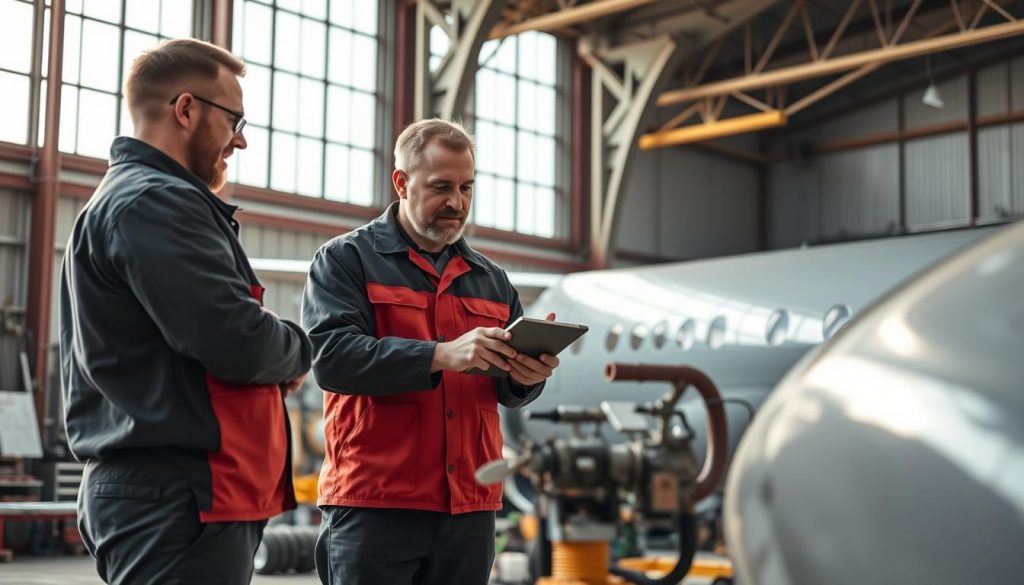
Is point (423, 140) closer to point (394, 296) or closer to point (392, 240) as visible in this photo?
point (392, 240)

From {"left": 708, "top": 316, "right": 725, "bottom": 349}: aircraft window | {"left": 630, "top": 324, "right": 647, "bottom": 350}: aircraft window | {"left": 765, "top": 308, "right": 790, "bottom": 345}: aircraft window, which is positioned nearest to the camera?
{"left": 765, "top": 308, "right": 790, "bottom": 345}: aircraft window

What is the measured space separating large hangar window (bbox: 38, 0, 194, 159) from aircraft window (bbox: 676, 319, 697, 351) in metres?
7.71

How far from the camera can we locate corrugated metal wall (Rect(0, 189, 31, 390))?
14.9 meters

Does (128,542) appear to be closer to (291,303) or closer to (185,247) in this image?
(185,247)

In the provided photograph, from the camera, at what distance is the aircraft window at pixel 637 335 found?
39.9 feet

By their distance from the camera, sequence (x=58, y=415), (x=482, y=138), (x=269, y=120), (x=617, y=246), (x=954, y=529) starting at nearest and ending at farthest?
(x=954, y=529) → (x=58, y=415) → (x=269, y=120) → (x=482, y=138) → (x=617, y=246)

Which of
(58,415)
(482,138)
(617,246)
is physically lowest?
(58,415)

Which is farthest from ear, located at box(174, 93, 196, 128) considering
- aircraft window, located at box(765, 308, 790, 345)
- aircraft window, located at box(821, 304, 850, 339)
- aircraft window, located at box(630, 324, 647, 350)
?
aircraft window, located at box(630, 324, 647, 350)

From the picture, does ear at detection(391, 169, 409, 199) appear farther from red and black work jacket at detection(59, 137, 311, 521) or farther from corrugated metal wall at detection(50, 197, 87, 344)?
corrugated metal wall at detection(50, 197, 87, 344)

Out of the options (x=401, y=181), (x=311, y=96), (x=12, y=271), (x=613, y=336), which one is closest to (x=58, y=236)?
(x=12, y=271)

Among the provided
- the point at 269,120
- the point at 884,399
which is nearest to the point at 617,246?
the point at 269,120

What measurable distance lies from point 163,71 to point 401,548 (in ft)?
3.81

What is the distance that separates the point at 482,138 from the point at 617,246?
184 inches

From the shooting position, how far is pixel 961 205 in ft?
83.4
